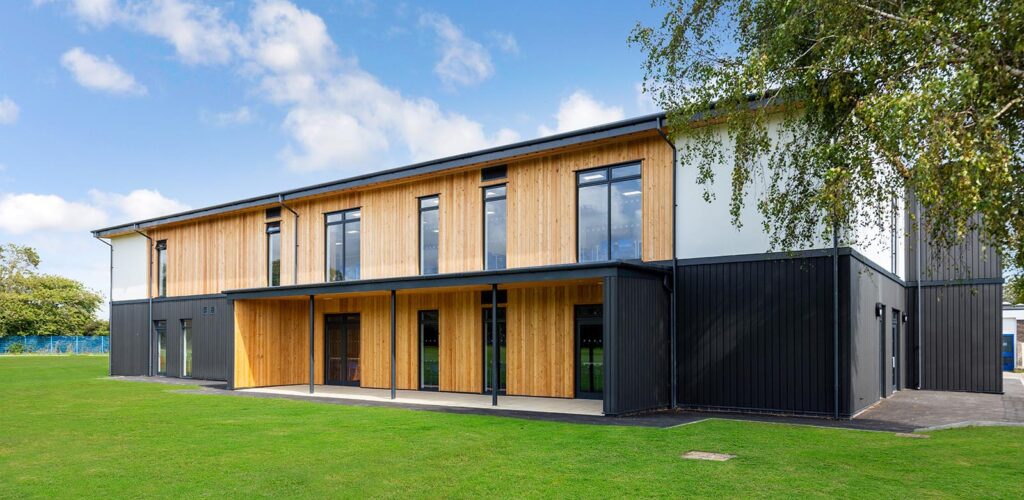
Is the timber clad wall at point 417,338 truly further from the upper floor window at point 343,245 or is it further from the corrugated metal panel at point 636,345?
the corrugated metal panel at point 636,345

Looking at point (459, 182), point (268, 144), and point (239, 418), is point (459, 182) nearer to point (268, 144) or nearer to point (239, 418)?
point (239, 418)

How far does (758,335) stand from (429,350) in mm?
7985

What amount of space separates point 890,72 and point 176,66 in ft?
78.1

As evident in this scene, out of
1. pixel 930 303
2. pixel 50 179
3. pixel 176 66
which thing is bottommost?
pixel 930 303

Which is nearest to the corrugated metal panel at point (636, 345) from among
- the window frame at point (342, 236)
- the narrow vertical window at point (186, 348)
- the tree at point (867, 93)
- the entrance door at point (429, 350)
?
the tree at point (867, 93)

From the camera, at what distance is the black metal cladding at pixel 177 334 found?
2106cm

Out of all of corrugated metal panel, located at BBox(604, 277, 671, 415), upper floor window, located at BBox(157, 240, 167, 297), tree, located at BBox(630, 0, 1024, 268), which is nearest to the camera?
tree, located at BBox(630, 0, 1024, 268)

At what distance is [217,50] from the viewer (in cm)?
2359

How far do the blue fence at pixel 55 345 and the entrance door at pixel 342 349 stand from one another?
3748 cm

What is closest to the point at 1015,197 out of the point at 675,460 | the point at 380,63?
the point at 675,460

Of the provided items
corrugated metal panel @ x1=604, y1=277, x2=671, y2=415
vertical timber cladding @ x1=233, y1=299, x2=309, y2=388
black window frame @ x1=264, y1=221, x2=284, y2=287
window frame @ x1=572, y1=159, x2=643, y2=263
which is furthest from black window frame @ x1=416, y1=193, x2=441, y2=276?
corrugated metal panel @ x1=604, y1=277, x2=671, y2=415

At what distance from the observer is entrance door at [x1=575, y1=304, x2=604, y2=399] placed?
14.2 m

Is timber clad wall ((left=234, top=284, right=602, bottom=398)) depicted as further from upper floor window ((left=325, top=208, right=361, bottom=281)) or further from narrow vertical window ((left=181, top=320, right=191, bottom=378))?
narrow vertical window ((left=181, top=320, right=191, bottom=378))

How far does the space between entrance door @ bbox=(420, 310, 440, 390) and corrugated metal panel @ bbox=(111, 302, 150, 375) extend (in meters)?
12.4
